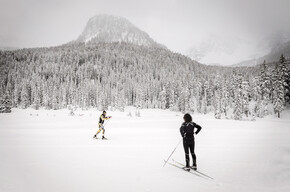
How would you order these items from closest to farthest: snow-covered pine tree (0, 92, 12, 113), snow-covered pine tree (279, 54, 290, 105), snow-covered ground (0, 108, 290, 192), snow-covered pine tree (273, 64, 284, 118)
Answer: snow-covered ground (0, 108, 290, 192) < snow-covered pine tree (273, 64, 284, 118) < snow-covered pine tree (279, 54, 290, 105) < snow-covered pine tree (0, 92, 12, 113)

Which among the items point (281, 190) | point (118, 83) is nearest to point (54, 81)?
point (118, 83)

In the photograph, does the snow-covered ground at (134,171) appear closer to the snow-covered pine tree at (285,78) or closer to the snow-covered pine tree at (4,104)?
the snow-covered pine tree at (285,78)

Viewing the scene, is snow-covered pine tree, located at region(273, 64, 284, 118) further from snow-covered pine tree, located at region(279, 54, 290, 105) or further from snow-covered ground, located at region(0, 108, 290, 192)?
snow-covered ground, located at region(0, 108, 290, 192)

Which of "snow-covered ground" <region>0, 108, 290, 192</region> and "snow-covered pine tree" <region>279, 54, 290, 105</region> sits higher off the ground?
"snow-covered pine tree" <region>279, 54, 290, 105</region>

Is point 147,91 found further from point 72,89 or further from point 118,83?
point 72,89

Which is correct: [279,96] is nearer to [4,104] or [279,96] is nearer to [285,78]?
[285,78]

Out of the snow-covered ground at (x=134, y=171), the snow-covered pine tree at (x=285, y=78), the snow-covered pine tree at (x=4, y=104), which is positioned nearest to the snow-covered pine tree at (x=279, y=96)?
the snow-covered pine tree at (x=285, y=78)

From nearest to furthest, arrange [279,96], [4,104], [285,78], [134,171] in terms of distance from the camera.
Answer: [134,171] < [279,96] < [285,78] < [4,104]

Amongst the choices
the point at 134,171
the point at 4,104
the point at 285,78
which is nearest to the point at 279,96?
the point at 285,78

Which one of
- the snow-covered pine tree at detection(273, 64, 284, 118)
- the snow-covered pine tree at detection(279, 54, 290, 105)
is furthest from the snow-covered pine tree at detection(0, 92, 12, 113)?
the snow-covered pine tree at detection(279, 54, 290, 105)

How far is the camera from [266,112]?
49.8m

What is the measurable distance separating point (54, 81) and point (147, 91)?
6136cm

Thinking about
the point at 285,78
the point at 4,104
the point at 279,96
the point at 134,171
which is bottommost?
the point at 134,171

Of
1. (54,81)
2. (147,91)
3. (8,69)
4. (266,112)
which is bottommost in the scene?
(266,112)
